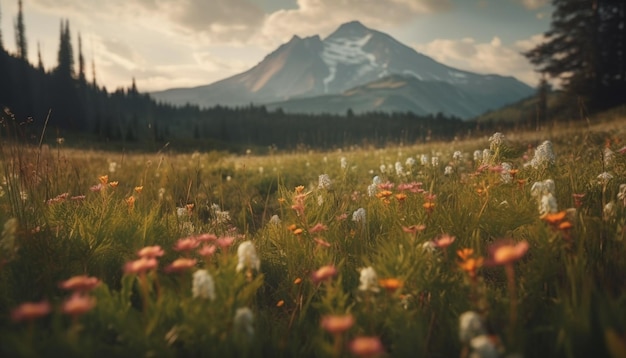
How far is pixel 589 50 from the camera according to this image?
31.4 metres

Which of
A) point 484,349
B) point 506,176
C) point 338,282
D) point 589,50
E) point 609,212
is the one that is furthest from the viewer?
point 589,50

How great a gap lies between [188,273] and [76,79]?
387ft

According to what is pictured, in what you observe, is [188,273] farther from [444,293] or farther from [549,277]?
[549,277]

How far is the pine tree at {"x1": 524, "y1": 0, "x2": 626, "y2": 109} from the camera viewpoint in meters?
31.5

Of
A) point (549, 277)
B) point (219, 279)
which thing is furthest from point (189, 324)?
point (549, 277)

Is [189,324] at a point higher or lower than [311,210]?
lower

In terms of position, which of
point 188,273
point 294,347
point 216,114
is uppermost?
point 216,114

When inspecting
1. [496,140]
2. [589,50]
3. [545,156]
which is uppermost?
[589,50]

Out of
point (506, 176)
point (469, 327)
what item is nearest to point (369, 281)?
point (469, 327)

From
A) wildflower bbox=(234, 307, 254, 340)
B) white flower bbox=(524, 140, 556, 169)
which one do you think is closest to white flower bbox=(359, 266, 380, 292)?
wildflower bbox=(234, 307, 254, 340)

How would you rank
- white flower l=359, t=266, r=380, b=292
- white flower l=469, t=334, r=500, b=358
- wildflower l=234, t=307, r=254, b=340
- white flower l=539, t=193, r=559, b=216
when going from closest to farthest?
white flower l=469, t=334, r=500, b=358 < wildflower l=234, t=307, r=254, b=340 < white flower l=359, t=266, r=380, b=292 < white flower l=539, t=193, r=559, b=216

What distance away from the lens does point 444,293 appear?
211cm

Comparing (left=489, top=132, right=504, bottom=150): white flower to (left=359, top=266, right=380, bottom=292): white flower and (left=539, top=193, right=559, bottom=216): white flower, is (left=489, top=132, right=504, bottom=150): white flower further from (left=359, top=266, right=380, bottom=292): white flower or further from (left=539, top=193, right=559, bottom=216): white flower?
(left=359, top=266, right=380, bottom=292): white flower

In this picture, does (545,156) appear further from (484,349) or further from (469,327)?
(484,349)
